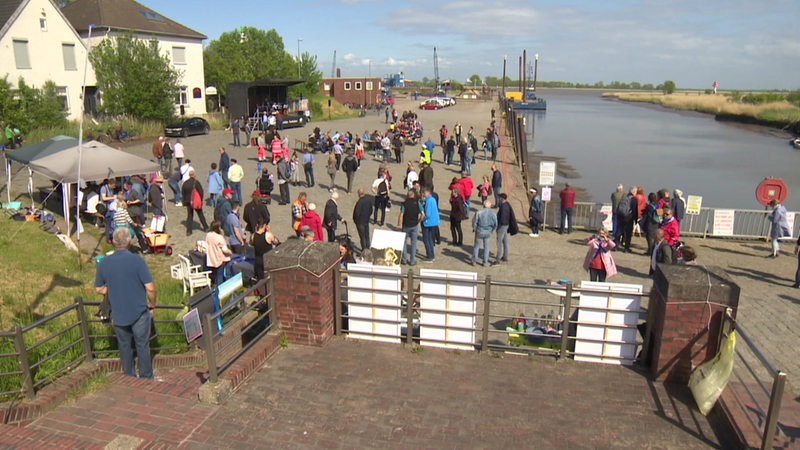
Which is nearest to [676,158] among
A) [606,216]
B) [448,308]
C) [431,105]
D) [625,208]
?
[431,105]

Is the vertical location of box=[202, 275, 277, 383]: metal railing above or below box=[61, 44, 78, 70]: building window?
Result: below

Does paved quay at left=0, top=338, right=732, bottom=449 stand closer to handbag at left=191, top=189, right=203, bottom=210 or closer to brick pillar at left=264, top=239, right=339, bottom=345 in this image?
brick pillar at left=264, top=239, right=339, bottom=345

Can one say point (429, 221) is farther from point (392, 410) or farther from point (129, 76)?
point (129, 76)

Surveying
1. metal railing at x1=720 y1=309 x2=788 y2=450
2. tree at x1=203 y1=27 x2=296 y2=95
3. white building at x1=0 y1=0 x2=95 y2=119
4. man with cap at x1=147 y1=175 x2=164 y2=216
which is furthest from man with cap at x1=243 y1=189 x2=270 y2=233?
tree at x1=203 y1=27 x2=296 y2=95

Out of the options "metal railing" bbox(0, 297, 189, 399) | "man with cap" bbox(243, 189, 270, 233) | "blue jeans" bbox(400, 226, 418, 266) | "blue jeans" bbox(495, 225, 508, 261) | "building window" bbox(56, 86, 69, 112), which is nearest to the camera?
"metal railing" bbox(0, 297, 189, 399)

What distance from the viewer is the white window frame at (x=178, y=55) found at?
4082cm

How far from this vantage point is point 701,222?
57.9 feet

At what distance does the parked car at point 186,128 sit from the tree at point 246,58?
21420 mm

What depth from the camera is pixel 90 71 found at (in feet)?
112

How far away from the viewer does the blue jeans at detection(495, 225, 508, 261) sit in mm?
13203

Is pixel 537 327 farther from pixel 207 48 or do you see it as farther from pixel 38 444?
pixel 207 48

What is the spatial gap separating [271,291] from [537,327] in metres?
4.07

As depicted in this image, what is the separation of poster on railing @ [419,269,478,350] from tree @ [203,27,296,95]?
5233cm

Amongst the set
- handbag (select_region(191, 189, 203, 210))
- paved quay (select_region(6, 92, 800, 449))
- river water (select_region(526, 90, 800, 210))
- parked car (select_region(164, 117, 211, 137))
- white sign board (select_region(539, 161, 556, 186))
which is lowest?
river water (select_region(526, 90, 800, 210))
